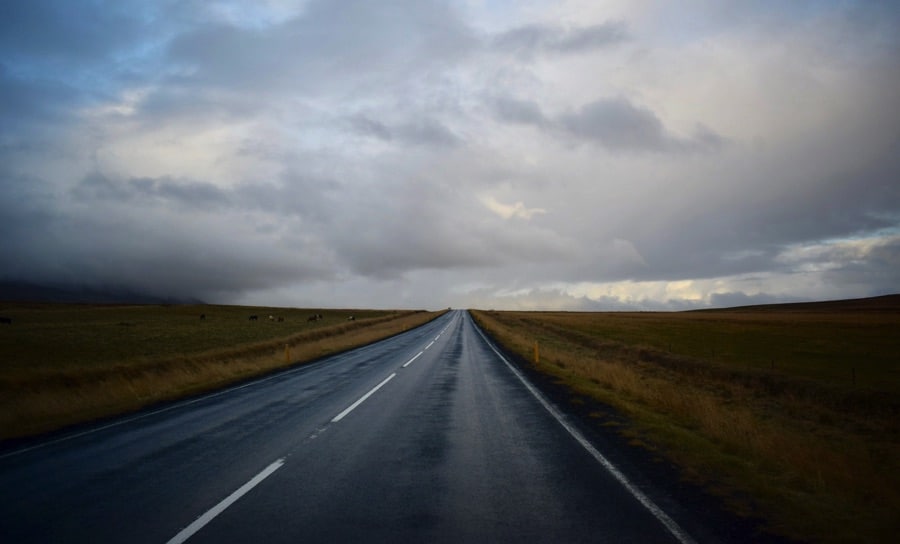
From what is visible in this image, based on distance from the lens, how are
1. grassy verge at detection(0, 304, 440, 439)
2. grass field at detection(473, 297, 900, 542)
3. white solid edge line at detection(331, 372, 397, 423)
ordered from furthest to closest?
grassy verge at detection(0, 304, 440, 439), white solid edge line at detection(331, 372, 397, 423), grass field at detection(473, 297, 900, 542)

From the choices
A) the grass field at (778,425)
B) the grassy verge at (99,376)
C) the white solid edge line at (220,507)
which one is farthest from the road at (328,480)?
the grassy verge at (99,376)

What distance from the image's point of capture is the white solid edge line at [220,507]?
5258 mm

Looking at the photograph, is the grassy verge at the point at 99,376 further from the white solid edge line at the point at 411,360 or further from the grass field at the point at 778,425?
the grass field at the point at 778,425

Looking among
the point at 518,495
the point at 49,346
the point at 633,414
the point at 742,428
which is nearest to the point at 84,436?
the point at 518,495

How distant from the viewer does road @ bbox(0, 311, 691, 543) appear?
5461 mm

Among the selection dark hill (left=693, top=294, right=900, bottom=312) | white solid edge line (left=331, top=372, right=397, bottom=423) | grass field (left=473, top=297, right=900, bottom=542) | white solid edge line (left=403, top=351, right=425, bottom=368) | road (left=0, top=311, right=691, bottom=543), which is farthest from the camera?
A: dark hill (left=693, top=294, right=900, bottom=312)

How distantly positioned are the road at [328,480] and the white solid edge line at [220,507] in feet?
0.08

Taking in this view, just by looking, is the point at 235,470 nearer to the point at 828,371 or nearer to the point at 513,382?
the point at 513,382

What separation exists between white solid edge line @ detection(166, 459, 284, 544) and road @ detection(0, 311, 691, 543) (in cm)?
2

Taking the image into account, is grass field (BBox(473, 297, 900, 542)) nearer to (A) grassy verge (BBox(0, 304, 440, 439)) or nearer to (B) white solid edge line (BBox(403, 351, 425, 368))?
(B) white solid edge line (BBox(403, 351, 425, 368))

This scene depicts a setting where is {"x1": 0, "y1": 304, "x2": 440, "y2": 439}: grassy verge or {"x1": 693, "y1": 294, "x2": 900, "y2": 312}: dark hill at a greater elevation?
{"x1": 693, "y1": 294, "x2": 900, "y2": 312}: dark hill

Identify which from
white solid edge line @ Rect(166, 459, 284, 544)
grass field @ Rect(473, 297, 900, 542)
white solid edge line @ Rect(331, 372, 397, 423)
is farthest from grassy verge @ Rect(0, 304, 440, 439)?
grass field @ Rect(473, 297, 900, 542)

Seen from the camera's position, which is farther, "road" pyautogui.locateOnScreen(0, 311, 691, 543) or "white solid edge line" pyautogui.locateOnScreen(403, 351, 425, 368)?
"white solid edge line" pyautogui.locateOnScreen(403, 351, 425, 368)

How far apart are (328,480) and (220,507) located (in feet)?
4.91
